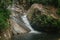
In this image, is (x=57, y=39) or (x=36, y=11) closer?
(x=57, y=39)

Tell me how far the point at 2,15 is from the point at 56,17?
316 inches

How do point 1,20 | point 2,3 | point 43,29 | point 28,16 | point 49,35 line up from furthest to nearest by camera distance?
point 28,16
point 43,29
point 49,35
point 2,3
point 1,20

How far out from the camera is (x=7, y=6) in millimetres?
27406

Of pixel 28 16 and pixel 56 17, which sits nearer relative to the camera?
pixel 56 17

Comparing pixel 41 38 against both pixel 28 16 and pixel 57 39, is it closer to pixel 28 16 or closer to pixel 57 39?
pixel 57 39

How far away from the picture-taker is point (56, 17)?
31750mm

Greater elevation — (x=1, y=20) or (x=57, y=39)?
(x=1, y=20)

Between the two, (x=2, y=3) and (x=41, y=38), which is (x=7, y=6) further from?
(x=41, y=38)

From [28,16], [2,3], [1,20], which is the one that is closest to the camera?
[1,20]

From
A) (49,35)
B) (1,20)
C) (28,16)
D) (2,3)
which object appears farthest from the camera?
(28,16)

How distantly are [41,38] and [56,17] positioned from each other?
522cm

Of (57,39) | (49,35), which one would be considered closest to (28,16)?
(49,35)

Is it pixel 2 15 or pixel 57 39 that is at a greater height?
pixel 2 15

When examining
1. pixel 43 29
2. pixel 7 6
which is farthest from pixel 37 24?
pixel 7 6
